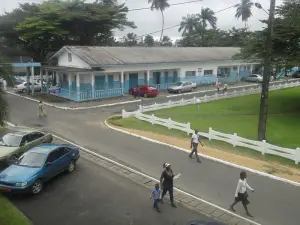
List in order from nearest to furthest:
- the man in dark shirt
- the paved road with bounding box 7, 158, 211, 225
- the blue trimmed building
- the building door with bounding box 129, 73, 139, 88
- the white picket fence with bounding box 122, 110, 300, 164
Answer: the paved road with bounding box 7, 158, 211, 225, the man in dark shirt, the white picket fence with bounding box 122, 110, 300, 164, the blue trimmed building, the building door with bounding box 129, 73, 139, 88

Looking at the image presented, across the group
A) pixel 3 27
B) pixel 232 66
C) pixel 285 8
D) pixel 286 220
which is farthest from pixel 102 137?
pixel 232 66

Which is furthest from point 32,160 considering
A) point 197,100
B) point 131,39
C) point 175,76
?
point 131,39

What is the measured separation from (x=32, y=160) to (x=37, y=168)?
2.17 feet

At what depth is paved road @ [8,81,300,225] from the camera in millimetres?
11570

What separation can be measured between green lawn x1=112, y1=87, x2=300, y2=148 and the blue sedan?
8.36m

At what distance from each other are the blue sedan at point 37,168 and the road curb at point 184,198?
1.77 meters

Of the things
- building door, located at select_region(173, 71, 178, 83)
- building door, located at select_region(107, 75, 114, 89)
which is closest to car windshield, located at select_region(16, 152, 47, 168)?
building door, located at select_region(107, 75, 114, 89)

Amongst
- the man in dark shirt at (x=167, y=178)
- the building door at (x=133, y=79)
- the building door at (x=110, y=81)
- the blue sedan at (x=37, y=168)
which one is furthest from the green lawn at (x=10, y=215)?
the building door at (x=133, y=79)

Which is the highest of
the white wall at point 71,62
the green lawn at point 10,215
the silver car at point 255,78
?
the white wall at point 71,62

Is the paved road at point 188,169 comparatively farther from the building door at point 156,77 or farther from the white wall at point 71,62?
the building door at point 156,77

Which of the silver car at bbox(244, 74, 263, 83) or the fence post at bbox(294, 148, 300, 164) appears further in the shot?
the silver car at bbox(244, 74, 263, 83)

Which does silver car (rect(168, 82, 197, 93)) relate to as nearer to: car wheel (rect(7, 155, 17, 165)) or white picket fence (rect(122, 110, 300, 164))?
white picket fence (rect(122, 110, 300, 164))

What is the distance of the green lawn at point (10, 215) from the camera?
32.7 ft

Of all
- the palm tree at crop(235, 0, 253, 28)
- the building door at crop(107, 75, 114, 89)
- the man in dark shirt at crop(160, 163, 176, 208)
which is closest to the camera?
the man in dark shirt at crop(160, 163, 176, 208)
